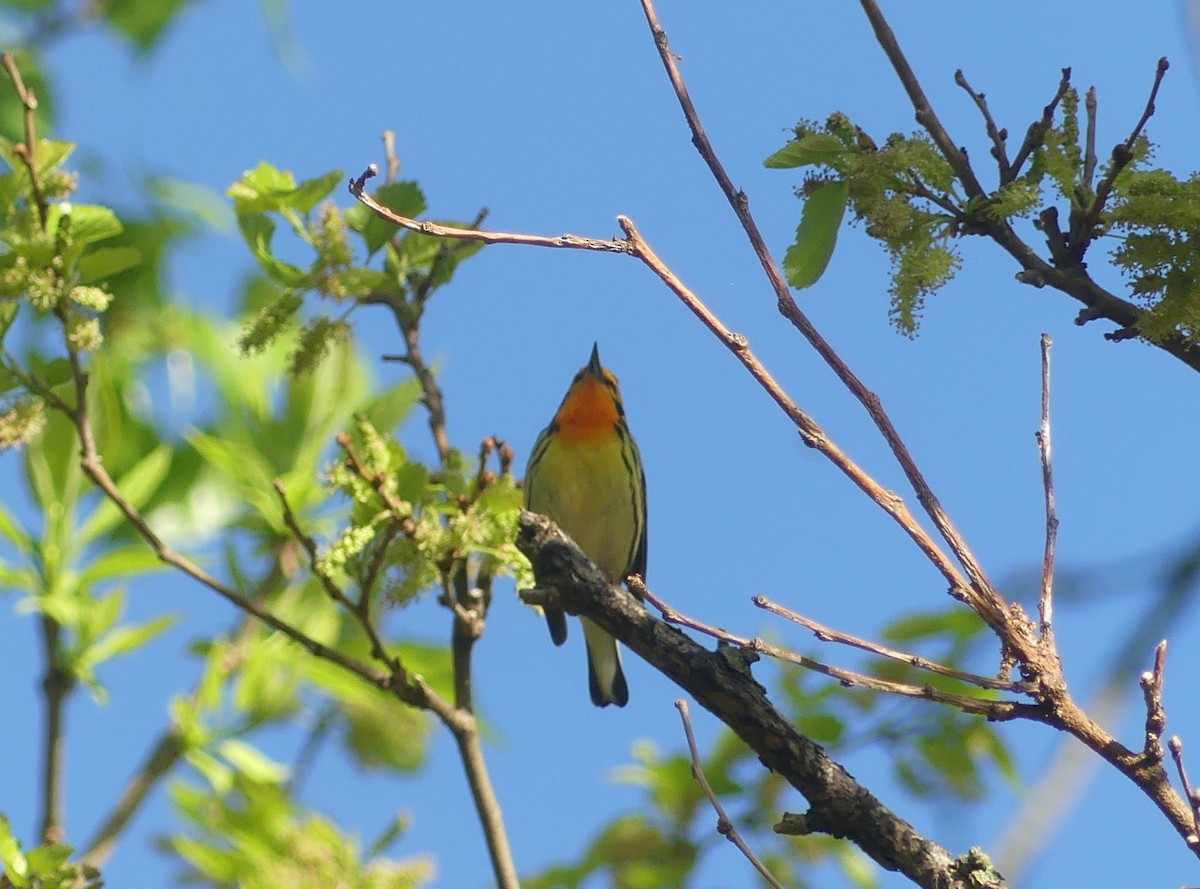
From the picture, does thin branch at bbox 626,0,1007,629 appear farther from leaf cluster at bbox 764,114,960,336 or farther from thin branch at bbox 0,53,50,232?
thin branch at bbox 0,53,50,232

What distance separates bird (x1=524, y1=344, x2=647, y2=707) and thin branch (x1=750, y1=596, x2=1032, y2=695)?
4.39 metres

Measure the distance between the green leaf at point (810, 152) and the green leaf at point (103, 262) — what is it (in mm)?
1619

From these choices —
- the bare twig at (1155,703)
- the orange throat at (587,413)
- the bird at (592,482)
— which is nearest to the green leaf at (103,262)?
the bare twig at (1155,703)

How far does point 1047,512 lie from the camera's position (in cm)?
227

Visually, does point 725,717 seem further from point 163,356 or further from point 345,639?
point 163,356

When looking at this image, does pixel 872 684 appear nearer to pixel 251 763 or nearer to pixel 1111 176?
pixel 1111 176

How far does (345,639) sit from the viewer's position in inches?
186

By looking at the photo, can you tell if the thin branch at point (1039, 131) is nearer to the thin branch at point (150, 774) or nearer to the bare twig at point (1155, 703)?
the bare twig at point (1155, 703)

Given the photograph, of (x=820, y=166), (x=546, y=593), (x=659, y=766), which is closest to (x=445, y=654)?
(x=659, y=766)

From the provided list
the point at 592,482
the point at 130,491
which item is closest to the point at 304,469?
the point at 130,491

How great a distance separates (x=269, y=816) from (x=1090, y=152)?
105 inches

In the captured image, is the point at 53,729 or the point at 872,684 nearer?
the point at 872,684

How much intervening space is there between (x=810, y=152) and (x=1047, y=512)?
2.45 feet

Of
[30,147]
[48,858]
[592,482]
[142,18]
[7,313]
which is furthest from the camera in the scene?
[592,482]
